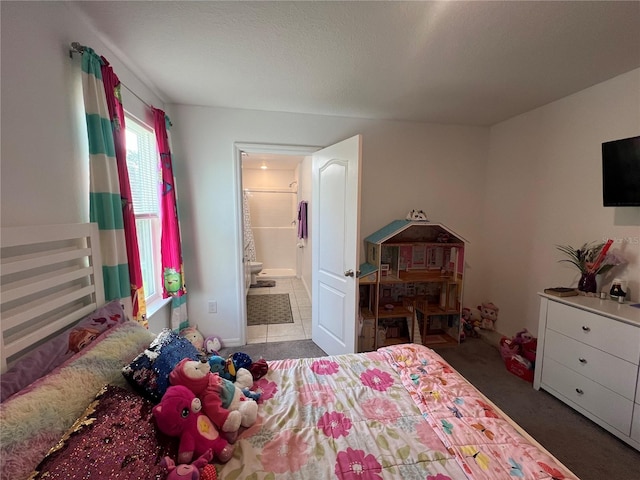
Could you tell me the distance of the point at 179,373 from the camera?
3.45 ft

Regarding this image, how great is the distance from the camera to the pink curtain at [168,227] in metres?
2.28

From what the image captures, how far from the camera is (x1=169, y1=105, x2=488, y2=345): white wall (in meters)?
2.64

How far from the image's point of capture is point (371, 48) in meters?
1.63

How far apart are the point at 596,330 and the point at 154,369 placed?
2577 millimetres

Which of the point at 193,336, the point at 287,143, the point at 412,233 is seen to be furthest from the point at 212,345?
the point at 412,233

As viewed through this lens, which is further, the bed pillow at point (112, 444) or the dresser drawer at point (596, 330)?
the dresser drawer at point (596, 330)

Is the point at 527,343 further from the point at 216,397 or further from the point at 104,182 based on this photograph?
the point at 104,182

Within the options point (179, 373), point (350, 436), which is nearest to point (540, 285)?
point (350, 436)

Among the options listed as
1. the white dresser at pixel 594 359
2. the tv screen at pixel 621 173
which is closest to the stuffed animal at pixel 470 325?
the white dresser at pixel 594 359

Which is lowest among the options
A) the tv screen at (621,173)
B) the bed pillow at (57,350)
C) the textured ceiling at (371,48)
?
the bed pillow at (57,350)

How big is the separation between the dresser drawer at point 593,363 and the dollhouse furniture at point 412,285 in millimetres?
916

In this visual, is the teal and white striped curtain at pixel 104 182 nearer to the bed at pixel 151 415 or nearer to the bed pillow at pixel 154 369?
the bed at pixel 151 415

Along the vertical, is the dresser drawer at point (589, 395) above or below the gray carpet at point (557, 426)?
above

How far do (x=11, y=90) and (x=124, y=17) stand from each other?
72 centimetres
